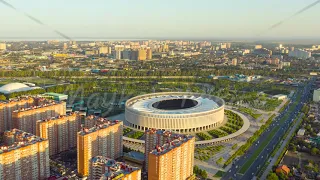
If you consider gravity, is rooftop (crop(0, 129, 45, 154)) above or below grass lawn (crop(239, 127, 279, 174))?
above

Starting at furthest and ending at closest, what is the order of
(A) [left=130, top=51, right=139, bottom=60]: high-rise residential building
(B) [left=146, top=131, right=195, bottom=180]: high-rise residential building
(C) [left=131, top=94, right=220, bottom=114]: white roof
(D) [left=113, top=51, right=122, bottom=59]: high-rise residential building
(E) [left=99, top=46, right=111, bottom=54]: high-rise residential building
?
(E) [left=99, top=46, right=111, bottom=54]: high-rise residential building
(D) [left=113, top=51, right=122, bottom=59]: high-rise residential building
(A) [left=130, top=51, right=139, bottom=60]: high-rise residential building
(C) [left=131, top=94, right=220, bottom=114]: white roof
(B) [left=146, top=131, right=195, bottom=180]: high-rise residential building

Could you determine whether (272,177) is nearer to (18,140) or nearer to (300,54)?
(18,140)

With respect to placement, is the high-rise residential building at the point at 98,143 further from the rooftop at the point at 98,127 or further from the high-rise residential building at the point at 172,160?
the high-rise residential building at the point at 172,160

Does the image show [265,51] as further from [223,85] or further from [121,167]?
[121,167]

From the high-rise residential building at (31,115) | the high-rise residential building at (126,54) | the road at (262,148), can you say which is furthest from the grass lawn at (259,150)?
the high-rise residential building at (126,54)

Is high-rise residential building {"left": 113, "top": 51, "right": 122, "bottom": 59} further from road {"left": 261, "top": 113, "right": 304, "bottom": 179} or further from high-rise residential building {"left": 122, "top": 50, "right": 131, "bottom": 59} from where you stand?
road {"left": 261, "top": 113, "right": 304, "bottom": 179}

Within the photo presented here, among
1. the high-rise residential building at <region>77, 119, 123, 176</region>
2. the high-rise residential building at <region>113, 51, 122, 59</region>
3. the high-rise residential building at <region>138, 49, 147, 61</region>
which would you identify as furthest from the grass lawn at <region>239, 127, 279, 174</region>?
the high-rise residential building at <region>113, 51, 122, 59</region>

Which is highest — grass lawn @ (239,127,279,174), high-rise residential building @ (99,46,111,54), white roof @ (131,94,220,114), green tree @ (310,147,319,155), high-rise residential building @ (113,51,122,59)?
high-rise residential building @ (99,46,111,54)
